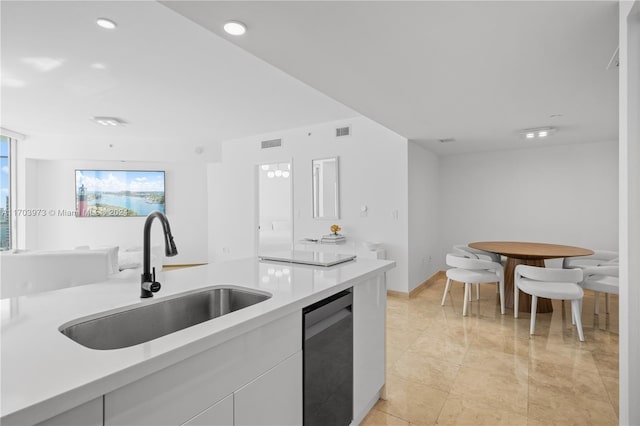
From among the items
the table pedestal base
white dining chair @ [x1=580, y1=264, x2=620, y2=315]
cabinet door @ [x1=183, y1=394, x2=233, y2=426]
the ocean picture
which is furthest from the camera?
the ocean picture

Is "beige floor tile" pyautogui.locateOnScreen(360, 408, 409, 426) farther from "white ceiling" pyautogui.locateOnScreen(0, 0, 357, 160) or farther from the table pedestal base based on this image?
"white ceiling" pyautogui.locateOnScreen(0, 0, 357, 160)

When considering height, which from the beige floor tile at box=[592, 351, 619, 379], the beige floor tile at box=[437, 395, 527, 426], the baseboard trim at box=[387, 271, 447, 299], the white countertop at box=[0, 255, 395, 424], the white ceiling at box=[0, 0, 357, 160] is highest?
the white ceiling at box=[0, 0, 357, 160]

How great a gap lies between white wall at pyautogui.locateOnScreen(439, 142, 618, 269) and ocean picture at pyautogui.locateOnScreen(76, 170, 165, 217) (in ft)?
19.6

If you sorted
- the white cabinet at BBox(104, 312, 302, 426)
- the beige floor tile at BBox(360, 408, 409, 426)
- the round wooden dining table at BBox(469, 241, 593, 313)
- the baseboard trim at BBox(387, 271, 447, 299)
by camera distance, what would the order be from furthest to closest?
the baseboard trim at BBox(387, 271, 447, 299), the round wooden dining table at BBox(469, 241, 593, 313), the beige floor tile at BBox(360, 408, 409, 426), the white cabinet at BBox(104, 312, 302, 426)

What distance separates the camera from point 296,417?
1.33m

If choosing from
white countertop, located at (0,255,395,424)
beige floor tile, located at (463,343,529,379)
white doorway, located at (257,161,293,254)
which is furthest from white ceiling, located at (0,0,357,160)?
white doorway, located at (257,161,293,254)

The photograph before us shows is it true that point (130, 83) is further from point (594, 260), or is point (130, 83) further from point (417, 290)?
point (594, 260)

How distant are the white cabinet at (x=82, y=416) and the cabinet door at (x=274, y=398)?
0.43m

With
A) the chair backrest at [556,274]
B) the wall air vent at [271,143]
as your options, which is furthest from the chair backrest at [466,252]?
the wall air vent at [271,143]

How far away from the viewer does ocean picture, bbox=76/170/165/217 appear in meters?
6.60

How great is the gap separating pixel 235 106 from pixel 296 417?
13.0 feet

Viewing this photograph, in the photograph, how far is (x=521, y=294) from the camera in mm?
3900

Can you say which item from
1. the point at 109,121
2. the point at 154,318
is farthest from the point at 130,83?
the point at 154,318

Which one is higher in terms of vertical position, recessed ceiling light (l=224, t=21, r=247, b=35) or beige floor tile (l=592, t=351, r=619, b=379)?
recessed ceiling light (l=224, t=21, r=247, b=35)
